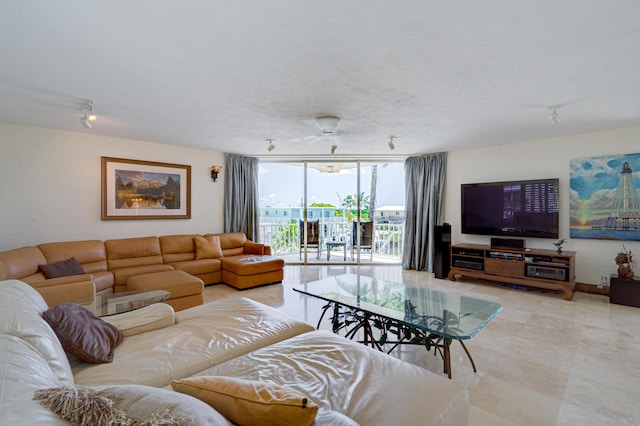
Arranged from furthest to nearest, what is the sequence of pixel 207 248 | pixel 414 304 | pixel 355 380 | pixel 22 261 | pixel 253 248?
1. pixel 253 248
2. pixel 207 248
3. pixel 22 261
4. pixel 414 304
5. pixel 355 380

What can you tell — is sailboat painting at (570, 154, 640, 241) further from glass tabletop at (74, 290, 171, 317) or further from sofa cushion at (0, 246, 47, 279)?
sofa cushion at (0, 246, 47, 279)

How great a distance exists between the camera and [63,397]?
65 centimetres

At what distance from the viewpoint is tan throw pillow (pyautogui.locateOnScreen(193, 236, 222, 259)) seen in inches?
194

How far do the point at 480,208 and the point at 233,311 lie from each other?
4.50 metres

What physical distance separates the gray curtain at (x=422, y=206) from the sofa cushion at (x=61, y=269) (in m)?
5.19

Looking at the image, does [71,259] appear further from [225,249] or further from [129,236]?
[225,249]

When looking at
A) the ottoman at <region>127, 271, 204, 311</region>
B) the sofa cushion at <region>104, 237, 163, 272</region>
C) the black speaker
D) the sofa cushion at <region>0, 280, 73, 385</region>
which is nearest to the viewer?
the sofa cushion at <region>0, 280, 73, 385</region>

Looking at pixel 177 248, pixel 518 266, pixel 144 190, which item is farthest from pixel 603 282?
pixel 144 190

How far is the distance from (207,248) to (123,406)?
A: 14.7 ft

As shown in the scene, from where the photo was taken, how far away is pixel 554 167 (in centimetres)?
444

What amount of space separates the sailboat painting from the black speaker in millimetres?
1698

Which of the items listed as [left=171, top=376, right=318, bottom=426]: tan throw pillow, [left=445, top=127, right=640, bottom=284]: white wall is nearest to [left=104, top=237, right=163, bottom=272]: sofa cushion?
[left=171, top=376, right=318, bottom=426]: tan throw pillow

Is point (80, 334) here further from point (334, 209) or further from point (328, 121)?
point (334, 209)

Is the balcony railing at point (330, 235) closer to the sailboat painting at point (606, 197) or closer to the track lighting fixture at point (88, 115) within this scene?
the sailboat painting at point (606, 197)
